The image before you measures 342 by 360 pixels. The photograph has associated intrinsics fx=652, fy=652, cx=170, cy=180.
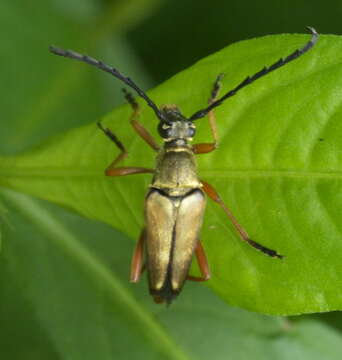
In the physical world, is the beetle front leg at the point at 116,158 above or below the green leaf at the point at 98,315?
above

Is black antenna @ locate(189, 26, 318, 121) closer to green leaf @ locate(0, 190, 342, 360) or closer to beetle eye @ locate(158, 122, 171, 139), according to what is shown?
beetle eye @ locate(158, 122, 171, 139)

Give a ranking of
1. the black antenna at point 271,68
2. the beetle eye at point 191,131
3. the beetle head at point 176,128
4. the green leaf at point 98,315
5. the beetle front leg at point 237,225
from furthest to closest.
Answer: the green leaf at point 98,315
the beetle eye at point 191,131
the beetle head at point 176,128
the beetle front leg at point 237,225
the black antenna at point 271,68

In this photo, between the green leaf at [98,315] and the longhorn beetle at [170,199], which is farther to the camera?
the green leaf at [98,315]

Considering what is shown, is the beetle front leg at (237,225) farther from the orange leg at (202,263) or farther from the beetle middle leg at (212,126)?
the orange leg at (202,263)

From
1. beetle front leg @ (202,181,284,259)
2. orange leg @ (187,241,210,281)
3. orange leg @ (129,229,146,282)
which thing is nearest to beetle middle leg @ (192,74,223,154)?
beetle front leg @ (202,181,284,259)

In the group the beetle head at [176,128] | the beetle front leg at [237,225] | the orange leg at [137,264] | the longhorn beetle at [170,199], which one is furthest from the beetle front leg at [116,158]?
the orange leg at [137,264]

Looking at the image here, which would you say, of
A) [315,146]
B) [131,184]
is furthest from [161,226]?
[315,146]

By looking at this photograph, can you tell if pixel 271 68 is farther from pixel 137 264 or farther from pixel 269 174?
pixel 137 264

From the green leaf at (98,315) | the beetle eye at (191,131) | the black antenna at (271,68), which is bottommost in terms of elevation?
the green leaf at (98,315)
